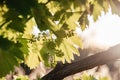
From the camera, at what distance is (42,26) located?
1521 mm

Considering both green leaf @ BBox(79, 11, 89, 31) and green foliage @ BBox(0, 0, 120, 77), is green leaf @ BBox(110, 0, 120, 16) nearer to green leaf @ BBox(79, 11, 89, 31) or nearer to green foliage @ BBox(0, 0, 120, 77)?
green foliage @ BBox(0, 0, 120, 77)

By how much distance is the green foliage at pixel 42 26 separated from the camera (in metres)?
1.49

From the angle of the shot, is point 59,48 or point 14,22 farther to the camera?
point 59,48

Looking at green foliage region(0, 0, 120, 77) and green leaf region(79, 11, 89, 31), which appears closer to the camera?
green foliage region(0, 0, 120, 77)

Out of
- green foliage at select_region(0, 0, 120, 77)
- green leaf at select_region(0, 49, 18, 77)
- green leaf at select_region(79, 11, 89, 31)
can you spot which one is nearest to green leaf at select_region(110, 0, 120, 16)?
green foliage at select_region(0, 0, 120, 77)

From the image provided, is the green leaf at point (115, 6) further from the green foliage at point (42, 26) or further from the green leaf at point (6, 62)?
the green leaf at point (6, 62)

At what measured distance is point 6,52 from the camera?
153cm

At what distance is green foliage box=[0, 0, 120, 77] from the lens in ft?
4.89

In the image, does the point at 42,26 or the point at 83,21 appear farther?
the point at 83,21

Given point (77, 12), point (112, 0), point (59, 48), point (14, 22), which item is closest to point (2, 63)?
point (14, 22)

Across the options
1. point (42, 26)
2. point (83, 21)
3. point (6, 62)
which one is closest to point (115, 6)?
point (83, 21)

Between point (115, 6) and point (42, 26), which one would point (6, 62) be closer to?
point (42, 26)

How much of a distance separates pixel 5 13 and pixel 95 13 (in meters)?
0.59

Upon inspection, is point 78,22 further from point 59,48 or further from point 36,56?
point 36,56
